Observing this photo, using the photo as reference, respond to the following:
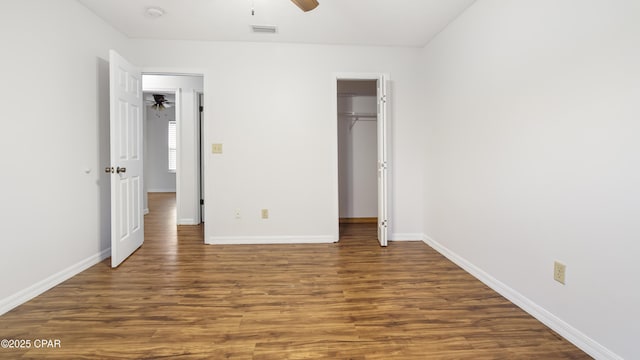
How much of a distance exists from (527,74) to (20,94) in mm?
3492

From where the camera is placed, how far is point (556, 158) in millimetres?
1851

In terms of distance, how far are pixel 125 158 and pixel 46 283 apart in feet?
4.10

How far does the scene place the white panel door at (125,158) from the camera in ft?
9.44

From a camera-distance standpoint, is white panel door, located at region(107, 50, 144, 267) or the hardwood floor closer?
the hardwood floor

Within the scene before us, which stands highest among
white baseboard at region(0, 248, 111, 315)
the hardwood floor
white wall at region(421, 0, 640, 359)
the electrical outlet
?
white wall at region(421, 0, 640, 359)

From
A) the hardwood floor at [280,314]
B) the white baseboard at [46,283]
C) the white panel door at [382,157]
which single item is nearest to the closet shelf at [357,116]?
the white panel door at [382,157]

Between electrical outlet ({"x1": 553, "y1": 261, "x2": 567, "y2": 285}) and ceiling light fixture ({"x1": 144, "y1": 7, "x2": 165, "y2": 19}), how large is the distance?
3726 mm

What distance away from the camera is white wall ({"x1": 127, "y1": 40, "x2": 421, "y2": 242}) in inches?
147

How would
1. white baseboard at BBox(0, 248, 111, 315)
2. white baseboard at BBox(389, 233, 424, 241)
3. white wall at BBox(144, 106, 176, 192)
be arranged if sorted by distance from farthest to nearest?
white wall at BBox(144, 106, 176, 192)
white baseboard at BBox(389, 233, 424, 241)
white baseboard at BBox(0, 248, 111, 315)

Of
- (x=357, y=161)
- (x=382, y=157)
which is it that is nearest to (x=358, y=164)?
(x=357, y=161)

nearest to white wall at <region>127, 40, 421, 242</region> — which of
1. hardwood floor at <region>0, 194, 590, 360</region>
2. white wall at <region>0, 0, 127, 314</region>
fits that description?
hardwood floor at <region>0, 194, 590, 360</region>

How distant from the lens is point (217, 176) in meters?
3.76

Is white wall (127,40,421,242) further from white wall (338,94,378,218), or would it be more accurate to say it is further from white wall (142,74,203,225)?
white wall (142,74,203,225)

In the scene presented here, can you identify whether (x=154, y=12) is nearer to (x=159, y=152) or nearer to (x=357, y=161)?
(x=357, y=161)
